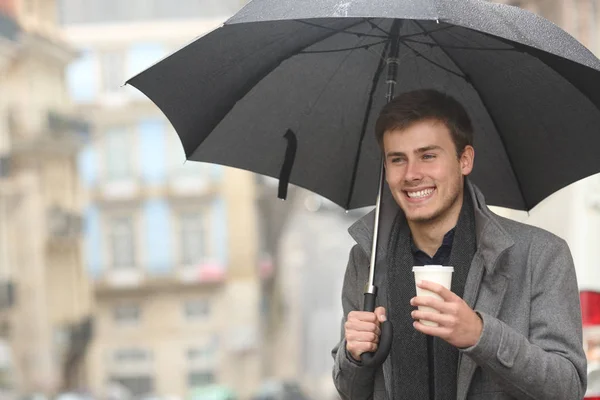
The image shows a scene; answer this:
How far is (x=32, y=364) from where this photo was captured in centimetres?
1153

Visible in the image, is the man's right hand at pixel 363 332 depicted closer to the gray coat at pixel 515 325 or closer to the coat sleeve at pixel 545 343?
the gray coat at pixel 515 325

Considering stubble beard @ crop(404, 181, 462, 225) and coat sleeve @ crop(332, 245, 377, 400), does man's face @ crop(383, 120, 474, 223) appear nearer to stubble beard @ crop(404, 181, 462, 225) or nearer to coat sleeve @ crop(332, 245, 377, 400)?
stubble beard @ crop(404, 181, 462, 225)

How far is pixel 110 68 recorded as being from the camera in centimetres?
1498

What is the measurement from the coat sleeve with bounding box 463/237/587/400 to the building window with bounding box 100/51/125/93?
46.2 ft

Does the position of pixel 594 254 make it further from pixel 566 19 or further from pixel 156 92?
pixel 156 92

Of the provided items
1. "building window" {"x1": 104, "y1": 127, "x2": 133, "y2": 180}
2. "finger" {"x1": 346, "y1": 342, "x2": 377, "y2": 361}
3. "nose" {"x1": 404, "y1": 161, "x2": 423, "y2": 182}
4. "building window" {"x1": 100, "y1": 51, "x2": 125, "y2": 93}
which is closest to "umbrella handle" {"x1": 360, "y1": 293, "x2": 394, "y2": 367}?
"finger" {"x1": 346, "y1": 342, "x2": 377, "y2": 361}

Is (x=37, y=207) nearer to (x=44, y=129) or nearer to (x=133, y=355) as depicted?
(x=44, y=129)

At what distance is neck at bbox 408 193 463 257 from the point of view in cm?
147

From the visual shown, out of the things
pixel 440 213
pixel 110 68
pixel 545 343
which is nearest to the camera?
pixel 545 343

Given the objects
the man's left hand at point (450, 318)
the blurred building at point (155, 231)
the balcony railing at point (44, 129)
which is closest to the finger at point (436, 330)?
the man's left hand at point (450, 318)

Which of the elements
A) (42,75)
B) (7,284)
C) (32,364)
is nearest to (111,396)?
(32,364)

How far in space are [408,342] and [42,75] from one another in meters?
11.4

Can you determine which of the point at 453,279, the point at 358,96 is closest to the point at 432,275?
the point at 453,279

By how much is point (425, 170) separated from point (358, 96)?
465mm
